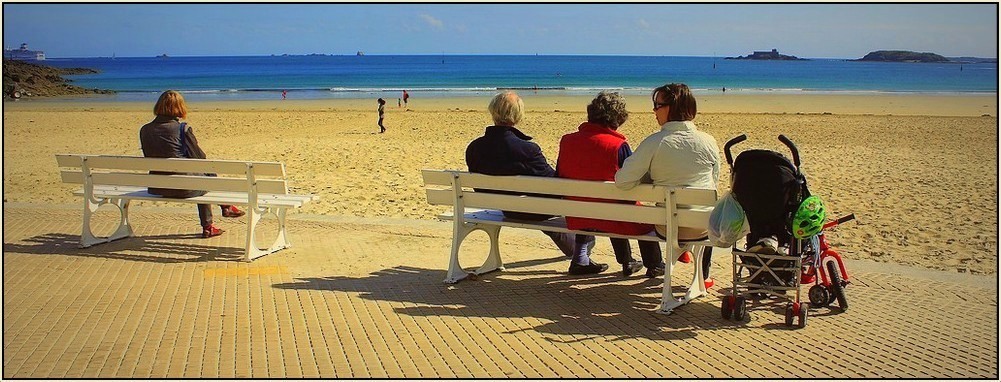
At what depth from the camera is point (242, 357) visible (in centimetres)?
467

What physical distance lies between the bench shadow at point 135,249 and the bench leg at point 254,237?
157 millimetres

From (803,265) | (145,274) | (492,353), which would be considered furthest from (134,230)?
(803,265)

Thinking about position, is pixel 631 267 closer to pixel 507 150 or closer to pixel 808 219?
pixel 507 150

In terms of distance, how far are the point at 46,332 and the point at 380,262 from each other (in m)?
2.53

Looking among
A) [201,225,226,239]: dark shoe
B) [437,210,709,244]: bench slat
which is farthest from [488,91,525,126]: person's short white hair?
[201,225,226,239]: dark shoe

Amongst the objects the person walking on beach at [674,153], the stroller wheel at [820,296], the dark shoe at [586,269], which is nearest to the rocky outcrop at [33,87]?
the dark shoe at [586,269]

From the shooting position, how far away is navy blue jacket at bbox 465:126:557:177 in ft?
20.6

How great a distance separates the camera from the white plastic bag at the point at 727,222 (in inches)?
202

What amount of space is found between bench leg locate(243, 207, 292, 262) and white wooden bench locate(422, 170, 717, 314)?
58.7 inches

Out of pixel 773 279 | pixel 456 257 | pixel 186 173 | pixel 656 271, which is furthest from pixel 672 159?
pixel 186 173

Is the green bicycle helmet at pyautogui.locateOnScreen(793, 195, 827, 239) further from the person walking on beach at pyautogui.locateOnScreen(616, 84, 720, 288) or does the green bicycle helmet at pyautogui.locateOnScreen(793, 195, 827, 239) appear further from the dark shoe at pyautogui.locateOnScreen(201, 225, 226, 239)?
the dark shoe at pyautogui.locateOnScreen(201, 225, 226, 239)

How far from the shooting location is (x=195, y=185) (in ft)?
23.7

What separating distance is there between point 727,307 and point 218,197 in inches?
164

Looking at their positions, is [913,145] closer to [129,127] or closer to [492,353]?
[492,353]
